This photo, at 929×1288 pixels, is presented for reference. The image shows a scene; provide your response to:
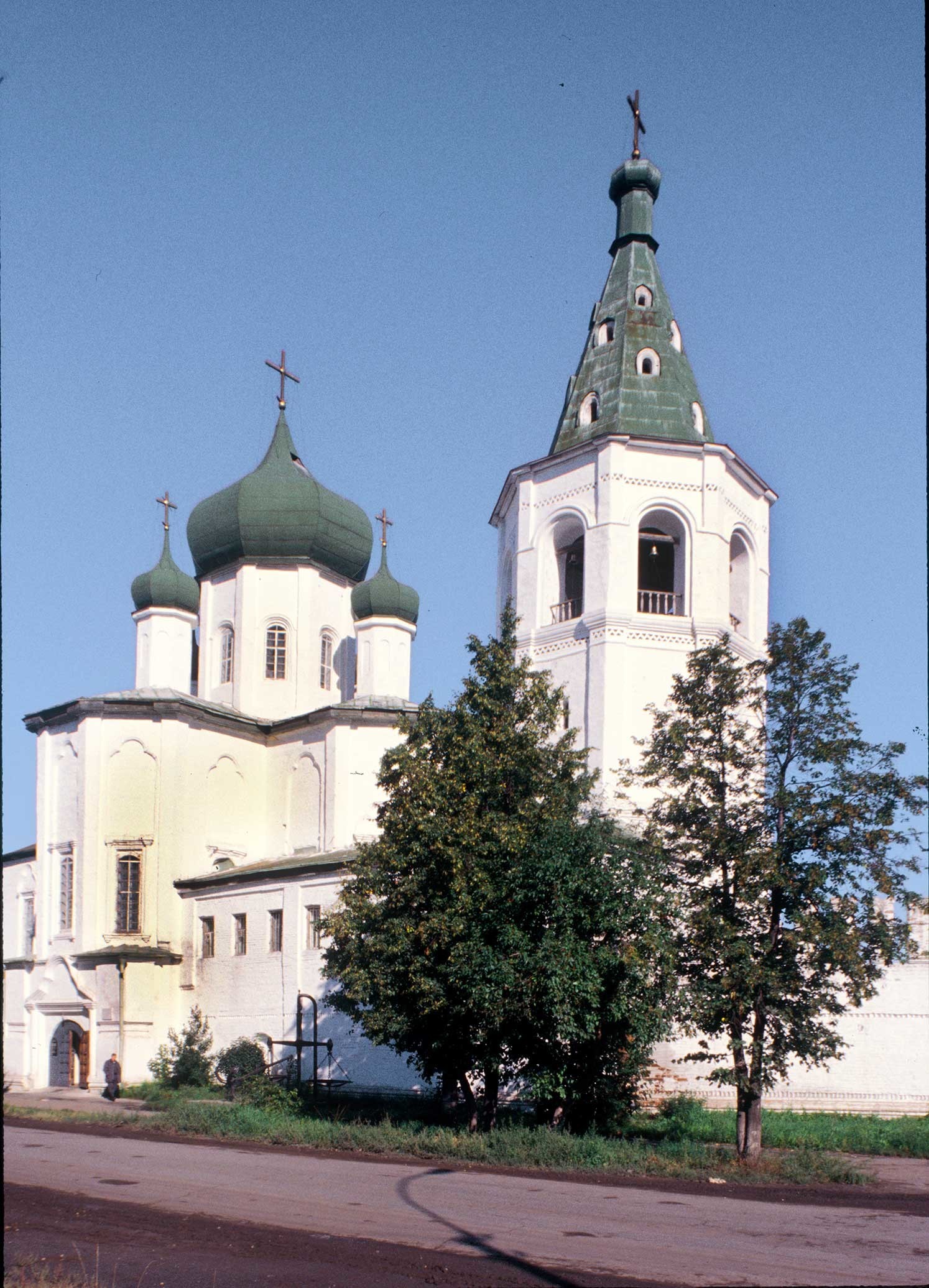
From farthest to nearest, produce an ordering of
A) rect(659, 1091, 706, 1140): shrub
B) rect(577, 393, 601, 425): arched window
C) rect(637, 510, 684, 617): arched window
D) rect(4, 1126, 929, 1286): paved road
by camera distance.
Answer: rect(577, 393, 601, 425): arched window, rect(637, 510, 684, 617): arched window, rect(659, 1091, 706, 1140): shrub, rect(4, 1126, 929, 1286): paved road

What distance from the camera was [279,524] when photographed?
4028cm

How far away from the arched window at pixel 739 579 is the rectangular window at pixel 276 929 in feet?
41.7

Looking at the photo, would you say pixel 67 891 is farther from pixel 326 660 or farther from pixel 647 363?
pixel 647 363

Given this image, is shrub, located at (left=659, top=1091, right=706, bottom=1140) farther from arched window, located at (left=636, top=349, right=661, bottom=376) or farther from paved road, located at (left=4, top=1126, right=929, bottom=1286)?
arched window, located at (left=636, top=349, right=661, bottom=376)

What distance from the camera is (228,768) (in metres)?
36.9

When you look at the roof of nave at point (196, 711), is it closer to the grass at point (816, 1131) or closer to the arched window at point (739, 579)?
the arched window at point (739, 579)

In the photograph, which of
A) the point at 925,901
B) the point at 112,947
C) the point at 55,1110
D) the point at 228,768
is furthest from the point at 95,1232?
the point at 228,768

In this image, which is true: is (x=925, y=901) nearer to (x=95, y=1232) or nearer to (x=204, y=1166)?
(x=204, y=1166)

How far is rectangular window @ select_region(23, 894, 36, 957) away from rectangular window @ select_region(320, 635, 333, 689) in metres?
10.3

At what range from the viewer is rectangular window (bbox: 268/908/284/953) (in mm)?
32062

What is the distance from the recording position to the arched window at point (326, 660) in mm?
40531

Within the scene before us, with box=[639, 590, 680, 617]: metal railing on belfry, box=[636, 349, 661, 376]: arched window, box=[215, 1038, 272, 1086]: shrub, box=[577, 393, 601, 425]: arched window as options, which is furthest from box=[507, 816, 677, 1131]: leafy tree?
box=[636, 349, 661, 376]: arched window

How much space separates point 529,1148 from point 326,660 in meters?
24.0

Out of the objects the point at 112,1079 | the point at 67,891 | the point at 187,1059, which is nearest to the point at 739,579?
the point at 187,1059
